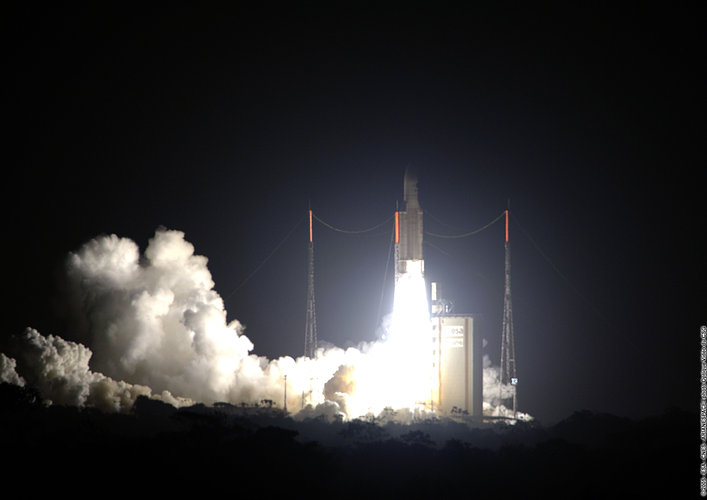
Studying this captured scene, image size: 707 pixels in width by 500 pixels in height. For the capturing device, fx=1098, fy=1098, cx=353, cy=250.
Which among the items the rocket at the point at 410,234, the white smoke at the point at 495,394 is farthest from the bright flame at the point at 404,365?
the white smoke at the point at 495,394

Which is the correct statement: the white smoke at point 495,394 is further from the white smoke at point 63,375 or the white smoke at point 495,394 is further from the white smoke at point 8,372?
the white smoke at point 8,372

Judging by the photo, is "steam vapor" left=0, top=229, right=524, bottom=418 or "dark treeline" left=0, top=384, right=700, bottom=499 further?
"steam vapor" left=0, top=229, right=524, bottom=418

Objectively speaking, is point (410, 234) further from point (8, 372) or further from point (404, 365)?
point (8, 372)

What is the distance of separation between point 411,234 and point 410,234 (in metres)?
0.04

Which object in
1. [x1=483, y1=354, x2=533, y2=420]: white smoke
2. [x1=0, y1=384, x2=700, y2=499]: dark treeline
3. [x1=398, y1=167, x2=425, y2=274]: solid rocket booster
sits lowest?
[x1=0, y1=384, x2=700, y2=499]: dark treeline

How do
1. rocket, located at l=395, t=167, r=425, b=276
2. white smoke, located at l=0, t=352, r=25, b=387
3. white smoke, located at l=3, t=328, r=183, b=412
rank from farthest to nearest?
rocket, located at l=395, t=167, r=425, b=276, white smoke, located at l=3, t=328, r=183, b=412, white smoke, located at l=0, t=352, r=25, b=387

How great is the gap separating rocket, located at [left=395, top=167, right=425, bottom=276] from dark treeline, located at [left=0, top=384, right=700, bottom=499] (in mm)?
6679

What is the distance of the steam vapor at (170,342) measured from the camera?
49750mm

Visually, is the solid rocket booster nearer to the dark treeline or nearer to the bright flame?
the bright flame

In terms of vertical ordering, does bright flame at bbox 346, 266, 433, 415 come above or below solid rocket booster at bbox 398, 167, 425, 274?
below

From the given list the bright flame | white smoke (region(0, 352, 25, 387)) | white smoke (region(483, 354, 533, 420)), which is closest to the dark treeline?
white smoke (region(0, 352, 25, 387))

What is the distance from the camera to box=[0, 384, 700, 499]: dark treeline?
35.9 metres

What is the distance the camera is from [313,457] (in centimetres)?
3881

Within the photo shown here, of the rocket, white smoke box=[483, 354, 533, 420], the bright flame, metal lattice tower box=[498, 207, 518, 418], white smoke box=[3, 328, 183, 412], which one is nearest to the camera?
white smoke box=[3, 328, 183, 412]
